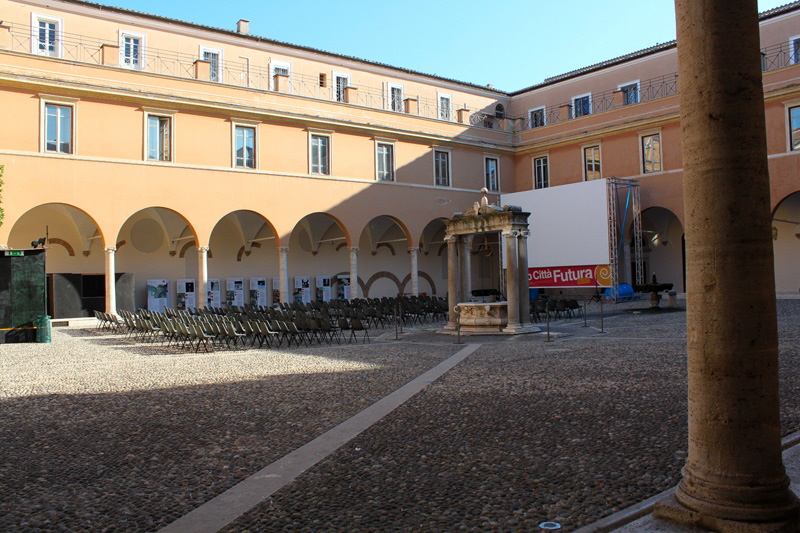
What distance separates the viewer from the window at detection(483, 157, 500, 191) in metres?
29.1

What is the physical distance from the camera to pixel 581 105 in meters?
29.2

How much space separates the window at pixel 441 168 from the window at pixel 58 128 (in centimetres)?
1349

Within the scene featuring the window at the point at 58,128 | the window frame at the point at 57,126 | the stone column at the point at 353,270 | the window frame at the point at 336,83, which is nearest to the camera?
the window frame at the point at 57,126

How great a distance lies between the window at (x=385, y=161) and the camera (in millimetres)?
25891

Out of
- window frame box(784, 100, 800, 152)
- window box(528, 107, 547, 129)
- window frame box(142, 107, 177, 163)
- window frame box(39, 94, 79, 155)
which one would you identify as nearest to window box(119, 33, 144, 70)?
window frame box(142, 107, 177, 163)

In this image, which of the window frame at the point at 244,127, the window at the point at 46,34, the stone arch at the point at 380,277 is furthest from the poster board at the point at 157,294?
the stone arch at the point at 380,277

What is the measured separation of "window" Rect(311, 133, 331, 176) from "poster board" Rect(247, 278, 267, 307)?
16.2 feet

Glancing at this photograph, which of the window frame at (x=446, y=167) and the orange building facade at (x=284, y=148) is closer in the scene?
the orange building facade at (x=284, y=148)

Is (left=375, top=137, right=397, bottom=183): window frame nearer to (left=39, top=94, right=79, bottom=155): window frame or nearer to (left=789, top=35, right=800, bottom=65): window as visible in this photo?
(left=39, top=94, right=79, bottom=155): window frame

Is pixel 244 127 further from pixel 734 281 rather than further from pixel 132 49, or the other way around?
pixel 734 281

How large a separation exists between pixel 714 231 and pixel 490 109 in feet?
96.8

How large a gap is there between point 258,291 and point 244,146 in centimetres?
593

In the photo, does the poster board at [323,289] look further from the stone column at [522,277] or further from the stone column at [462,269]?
the stone column at [522,277]

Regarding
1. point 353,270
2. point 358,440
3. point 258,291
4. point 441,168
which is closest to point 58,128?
point 258,291
